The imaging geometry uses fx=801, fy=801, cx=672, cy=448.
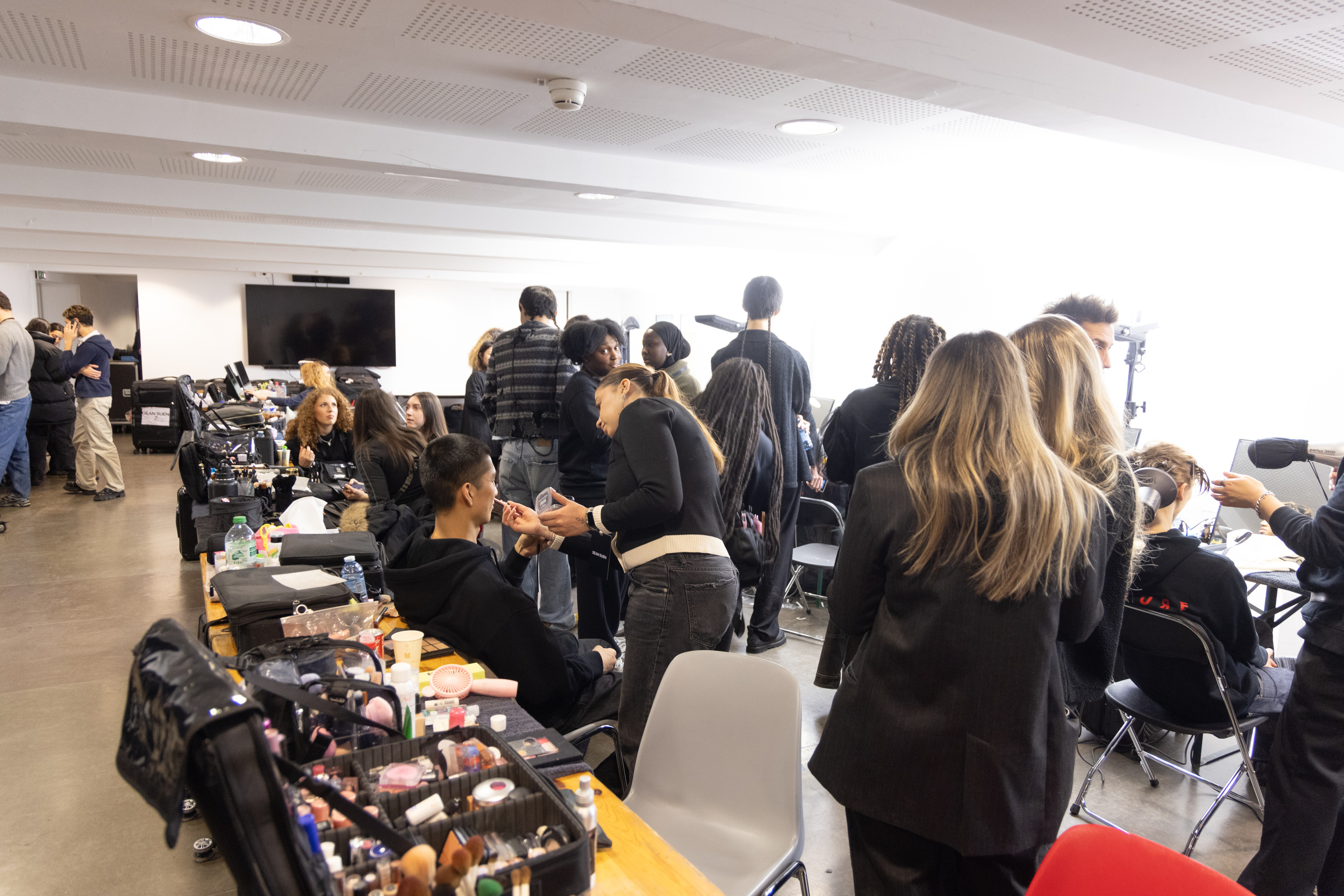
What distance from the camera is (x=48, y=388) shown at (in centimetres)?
759

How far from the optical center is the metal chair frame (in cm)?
434

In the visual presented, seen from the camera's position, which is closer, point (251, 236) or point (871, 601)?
point (871, 601)

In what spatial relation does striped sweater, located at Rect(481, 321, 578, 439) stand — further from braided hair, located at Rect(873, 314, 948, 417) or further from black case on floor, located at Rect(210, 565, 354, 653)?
black case on floor, located at Rect(210, 565, 354, 653)

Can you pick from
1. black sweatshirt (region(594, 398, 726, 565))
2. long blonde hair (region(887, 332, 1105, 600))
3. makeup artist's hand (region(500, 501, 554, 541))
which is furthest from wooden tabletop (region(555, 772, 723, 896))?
makeup artist's hand (region(500, 501, 554, 541))

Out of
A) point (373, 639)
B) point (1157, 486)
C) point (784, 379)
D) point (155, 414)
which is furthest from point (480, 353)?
point (155, 414)

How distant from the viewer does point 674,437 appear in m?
2.29

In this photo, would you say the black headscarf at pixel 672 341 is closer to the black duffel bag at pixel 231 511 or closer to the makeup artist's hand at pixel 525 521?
the makeup artist's hand at pixel 525 521

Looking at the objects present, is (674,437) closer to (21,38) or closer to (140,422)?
(21,38)

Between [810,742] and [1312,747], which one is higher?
[1312,747]

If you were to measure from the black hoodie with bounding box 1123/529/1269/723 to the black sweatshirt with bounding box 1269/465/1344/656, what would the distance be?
0.94 feet

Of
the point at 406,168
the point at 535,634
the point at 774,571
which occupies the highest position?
the point at 406,168

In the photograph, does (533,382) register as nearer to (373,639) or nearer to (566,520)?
(566,520)

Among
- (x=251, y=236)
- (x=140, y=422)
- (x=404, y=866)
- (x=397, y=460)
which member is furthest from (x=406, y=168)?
(x=140, y=422)

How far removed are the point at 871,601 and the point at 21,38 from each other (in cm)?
341
